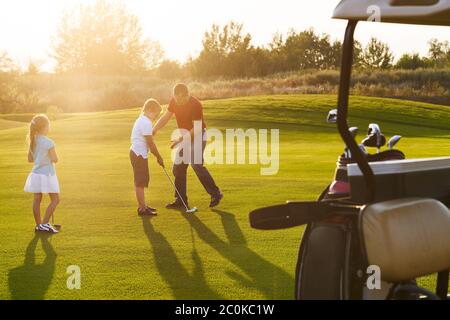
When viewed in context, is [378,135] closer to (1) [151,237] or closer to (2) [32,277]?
(2) [32,277]

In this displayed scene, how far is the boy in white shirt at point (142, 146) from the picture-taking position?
1123 cm

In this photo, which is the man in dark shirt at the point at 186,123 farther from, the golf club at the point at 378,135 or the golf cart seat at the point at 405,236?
the golf cart seat at the point at 405,236

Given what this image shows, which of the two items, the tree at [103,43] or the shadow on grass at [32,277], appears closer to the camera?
the shadow on grass at [32,277]

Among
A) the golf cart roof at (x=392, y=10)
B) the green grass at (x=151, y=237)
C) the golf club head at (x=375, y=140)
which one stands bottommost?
the green grass at (x=151, y=237)

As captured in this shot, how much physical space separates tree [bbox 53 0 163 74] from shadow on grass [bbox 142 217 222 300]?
2354 inches

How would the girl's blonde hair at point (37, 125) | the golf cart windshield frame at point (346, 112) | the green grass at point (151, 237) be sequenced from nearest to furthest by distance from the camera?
1. the golf cart windshield frame at point (346, 112)
2. the green grass at point (151, 237)
3. the girl's blonde hair at point (37, 125)

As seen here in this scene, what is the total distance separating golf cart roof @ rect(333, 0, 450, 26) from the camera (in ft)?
11.1

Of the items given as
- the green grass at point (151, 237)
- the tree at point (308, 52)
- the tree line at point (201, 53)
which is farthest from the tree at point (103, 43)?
the green grass at point (151, 237)

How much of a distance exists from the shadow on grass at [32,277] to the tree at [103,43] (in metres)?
60.0

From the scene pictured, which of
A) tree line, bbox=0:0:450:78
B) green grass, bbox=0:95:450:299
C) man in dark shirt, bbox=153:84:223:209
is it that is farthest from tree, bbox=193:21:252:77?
man in dark shirt, bbox=153:84:223:209

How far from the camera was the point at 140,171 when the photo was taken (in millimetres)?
→ 11383

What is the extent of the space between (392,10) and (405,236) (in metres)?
1.03

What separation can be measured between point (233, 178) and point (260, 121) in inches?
901

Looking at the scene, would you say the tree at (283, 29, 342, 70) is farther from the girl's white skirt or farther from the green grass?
the girl's white skirt
